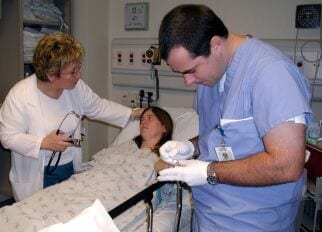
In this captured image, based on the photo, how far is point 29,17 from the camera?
8.50ft

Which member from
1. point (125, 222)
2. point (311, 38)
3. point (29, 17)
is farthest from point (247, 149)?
point (29, 17)

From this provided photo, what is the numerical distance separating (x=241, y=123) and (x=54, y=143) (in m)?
1.07

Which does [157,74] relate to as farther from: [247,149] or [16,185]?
[247,149]

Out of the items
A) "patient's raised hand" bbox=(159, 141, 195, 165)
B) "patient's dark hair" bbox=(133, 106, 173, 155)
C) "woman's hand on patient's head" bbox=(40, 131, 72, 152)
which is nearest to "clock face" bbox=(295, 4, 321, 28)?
"patient's dark hair" bbox=(133, 106, 173, 155)

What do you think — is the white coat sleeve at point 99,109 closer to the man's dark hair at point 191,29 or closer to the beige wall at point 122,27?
the beige wall at point 122,27

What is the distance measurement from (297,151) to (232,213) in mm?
359

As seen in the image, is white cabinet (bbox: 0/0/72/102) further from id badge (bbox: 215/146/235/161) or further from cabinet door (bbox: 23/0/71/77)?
id badge (bbox: 215/146/235/161)

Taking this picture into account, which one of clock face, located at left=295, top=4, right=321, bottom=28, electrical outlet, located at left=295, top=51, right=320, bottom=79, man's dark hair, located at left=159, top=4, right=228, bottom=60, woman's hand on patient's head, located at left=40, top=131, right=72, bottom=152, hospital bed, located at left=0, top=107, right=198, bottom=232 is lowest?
hospital bed, located at left=0, top=107, right=198, bottom=232

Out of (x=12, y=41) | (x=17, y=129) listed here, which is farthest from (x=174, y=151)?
(x=12, y=41)

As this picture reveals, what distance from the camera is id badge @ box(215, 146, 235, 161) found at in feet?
3.61

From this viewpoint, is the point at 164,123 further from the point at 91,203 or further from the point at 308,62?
the point at 308,62

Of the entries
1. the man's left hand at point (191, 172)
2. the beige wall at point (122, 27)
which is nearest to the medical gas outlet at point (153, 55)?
the beige wall at point (122, 27)

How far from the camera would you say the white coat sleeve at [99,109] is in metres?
2.14

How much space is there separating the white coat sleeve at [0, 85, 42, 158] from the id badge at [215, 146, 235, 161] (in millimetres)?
1038
